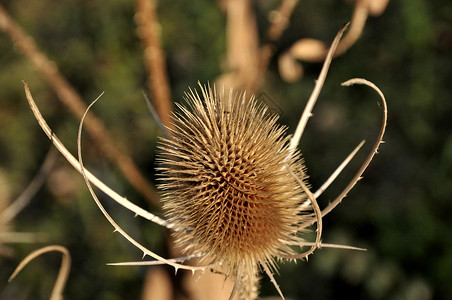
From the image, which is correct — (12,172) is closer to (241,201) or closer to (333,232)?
(333,232)

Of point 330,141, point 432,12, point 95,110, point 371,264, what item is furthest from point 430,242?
point 95,110

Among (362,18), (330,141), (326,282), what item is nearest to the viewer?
(362,18)

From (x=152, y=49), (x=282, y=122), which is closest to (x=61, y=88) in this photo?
(x=152, y=49)

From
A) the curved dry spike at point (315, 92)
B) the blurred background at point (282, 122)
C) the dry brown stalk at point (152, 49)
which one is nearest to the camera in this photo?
the curved dry spike at point (315, 92)

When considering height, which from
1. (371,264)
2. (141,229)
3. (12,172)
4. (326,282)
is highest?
(12,172)

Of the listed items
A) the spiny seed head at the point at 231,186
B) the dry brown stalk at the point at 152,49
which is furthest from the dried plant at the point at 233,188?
the dry brown stalk at the point at 152,49

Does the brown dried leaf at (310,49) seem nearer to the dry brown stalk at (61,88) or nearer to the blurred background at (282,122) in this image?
the blurred background at (282,122)

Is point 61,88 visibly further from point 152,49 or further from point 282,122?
point 282,122

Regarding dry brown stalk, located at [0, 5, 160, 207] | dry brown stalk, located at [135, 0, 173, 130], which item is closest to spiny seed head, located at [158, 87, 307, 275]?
dry brown stalk, located at [135, 0, 173, 130]
